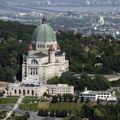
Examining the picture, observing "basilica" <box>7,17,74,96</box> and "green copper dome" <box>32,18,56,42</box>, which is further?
"green copper dome" <box>32,18,56,42</box>

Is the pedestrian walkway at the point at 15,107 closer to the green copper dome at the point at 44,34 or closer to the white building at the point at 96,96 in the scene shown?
the white building at the point at 96,96

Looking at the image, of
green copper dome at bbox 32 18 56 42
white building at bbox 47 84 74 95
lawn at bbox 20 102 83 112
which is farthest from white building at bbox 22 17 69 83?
lawn at bbox 20 102 83 112

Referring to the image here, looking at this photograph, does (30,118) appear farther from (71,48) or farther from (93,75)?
(71,48)

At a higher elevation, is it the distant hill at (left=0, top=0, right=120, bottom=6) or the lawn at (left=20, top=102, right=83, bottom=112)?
the lawn at (left=20, top=102, right=83, bottom=112)

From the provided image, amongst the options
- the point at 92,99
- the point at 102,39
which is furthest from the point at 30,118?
the point at 102,39

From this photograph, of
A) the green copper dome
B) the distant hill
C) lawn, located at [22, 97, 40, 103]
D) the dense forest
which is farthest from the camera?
the distant hill

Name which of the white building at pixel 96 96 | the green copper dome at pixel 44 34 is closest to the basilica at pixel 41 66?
the green copper dome at pixel 44 34

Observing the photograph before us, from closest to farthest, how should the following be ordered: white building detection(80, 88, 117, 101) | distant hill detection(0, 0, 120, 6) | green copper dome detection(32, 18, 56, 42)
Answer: white building detection(80, 88, 117, 101)
green copper dome detection(32, 18, 56, 42)
distant hill detection(0, 0, 120, 6)

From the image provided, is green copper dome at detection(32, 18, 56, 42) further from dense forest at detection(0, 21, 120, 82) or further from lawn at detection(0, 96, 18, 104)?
lawn at detection(0, 96, 18, 104)
